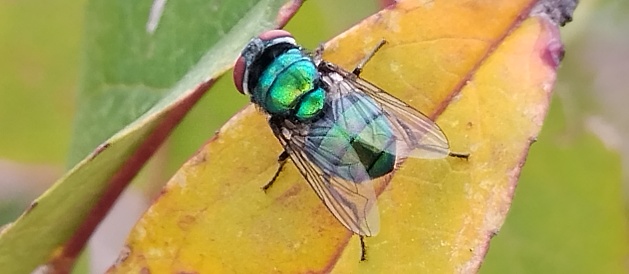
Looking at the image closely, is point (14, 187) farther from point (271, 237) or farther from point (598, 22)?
point (598, 22)

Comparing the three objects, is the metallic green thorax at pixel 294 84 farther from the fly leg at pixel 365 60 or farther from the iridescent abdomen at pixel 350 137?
the fly leg at pixel 365 60

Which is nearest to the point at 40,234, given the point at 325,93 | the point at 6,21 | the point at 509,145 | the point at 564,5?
the point at 325,93

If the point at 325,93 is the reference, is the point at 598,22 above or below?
below

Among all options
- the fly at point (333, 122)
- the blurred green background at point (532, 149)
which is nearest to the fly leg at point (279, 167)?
the fly at point (333, 122)

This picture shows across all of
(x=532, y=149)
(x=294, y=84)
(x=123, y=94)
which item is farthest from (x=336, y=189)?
(x=532, y=149)

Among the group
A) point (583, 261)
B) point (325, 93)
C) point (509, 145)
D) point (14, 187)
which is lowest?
point (14, 187)

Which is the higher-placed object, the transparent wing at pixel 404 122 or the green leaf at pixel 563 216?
the transparent wing at pixel 404 122
